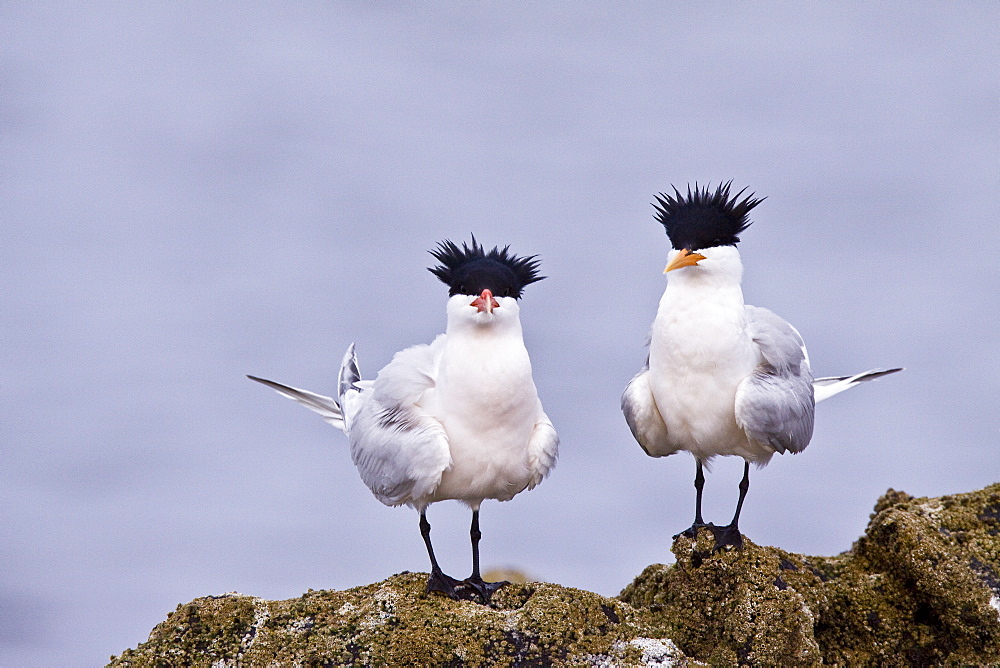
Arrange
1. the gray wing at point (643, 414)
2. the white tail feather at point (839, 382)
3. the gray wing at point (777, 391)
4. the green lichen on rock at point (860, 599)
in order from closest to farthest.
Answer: the green lichen on rock at point (860, 599), the gray wing at point (777, 391), the gray wing at point (643, 414), the white tail feather at point (839, 382)

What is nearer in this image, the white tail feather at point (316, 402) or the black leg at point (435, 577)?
the black leg at point (435, 577)

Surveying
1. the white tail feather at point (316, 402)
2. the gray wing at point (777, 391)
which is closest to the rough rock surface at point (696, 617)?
the gray wing at point (777, 391)

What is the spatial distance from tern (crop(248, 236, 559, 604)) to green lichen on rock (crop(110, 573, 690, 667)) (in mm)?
363

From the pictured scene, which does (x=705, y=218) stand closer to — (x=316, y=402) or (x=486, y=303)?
(x=486, y=303)

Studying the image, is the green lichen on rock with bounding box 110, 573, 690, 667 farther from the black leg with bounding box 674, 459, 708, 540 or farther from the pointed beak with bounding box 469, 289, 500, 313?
the pointed beak with bounding box 469, 289, 500, 313

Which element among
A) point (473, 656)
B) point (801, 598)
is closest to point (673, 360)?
point (801, 598)

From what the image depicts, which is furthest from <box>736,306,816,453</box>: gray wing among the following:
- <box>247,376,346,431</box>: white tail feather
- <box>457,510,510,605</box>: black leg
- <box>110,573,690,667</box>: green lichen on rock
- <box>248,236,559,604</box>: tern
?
<box>247,376,346,431</box>: white tail feather

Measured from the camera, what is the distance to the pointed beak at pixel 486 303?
6.63 metres

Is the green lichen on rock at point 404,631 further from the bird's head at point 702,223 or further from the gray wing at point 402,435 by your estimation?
the bird's head at point 702,223

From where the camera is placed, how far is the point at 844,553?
7859 millimetres

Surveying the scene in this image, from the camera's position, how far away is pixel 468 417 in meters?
6.80

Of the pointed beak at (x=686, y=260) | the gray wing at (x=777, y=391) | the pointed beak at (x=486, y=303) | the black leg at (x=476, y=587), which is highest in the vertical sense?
the pointed beak at (x=686, y=260)

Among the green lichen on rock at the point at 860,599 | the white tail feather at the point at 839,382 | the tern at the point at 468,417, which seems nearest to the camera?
the green lichen on rock at the point at 860,599

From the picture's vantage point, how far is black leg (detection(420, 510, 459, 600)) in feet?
22.2
